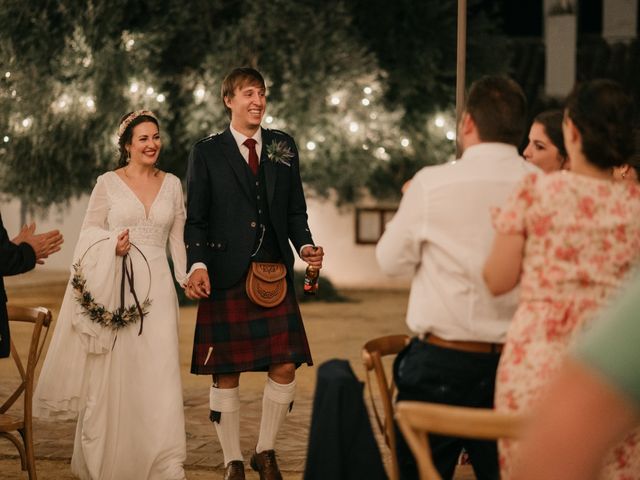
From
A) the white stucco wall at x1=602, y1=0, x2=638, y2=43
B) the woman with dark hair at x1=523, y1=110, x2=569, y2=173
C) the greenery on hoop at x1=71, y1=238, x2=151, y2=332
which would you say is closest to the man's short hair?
the woman with dark hair at x1=523, y1=110, x2=569, y2=173

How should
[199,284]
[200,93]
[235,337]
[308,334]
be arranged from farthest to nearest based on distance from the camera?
1. [200,93]
2. [308,334]
3. [235,337]
4. [199,284]

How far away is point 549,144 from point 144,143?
2117 mm

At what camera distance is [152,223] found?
17.3 feet

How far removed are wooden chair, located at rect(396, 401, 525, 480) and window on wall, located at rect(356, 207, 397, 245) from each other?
20512 mm

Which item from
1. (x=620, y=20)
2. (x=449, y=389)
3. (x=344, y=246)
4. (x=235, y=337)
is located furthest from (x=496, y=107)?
(x=620, y=20)

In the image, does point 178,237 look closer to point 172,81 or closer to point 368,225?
point 172,81

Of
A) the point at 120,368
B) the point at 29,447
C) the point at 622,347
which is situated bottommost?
the point at 29,447

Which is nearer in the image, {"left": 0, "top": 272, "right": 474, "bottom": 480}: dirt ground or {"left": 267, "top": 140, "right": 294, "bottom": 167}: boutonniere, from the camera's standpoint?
{"left": 267, "top": 140, "right": 294, "bottom": 167}: boutonniere

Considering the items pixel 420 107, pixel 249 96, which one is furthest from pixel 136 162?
pixel 420 107

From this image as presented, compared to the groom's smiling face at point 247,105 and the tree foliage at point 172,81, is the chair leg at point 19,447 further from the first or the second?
the tree foliage at point 172,81

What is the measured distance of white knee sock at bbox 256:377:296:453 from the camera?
521 centimetres

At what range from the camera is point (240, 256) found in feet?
16.8

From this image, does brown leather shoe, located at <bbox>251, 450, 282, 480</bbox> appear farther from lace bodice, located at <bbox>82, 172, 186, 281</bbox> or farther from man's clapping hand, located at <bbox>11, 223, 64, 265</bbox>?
man's clapping hand, located at <bbox>11, 223, 64, 265</bbox>

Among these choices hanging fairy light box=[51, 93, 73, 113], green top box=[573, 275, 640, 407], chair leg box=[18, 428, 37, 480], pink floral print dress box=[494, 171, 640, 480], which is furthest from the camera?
hanging fairy light box=[51, 93, 73, 113]
